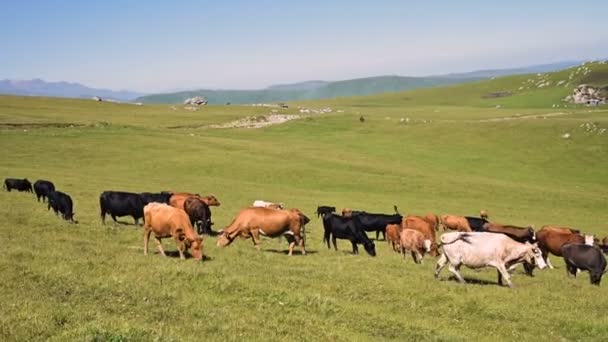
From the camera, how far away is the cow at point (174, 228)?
16641mm

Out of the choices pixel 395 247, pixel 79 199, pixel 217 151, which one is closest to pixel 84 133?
pixel 217 151

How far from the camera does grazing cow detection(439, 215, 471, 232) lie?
31250mm

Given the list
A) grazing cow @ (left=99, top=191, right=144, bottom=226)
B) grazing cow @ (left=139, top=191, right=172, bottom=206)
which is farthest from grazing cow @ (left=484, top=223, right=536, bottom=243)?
grazing cow @ (left=99, top=191, right=144, bottom=226)

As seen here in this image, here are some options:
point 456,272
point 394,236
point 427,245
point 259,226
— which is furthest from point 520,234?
point 259,226

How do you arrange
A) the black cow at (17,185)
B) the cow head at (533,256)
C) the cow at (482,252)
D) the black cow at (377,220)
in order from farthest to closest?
1. the black cow at (17,185)
2. the black cow at (377,220)
3. the cow head at (533,256)
4. the cow at (482,252)

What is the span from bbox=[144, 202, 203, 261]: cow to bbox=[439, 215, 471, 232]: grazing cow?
60.9 ft

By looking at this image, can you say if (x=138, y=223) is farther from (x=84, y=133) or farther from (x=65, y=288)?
(x=84, y=133)

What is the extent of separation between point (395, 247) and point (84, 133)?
171ft

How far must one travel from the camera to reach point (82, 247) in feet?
54.6

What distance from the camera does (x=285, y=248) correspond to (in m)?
21.4

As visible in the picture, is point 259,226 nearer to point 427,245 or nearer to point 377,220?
point 427,245

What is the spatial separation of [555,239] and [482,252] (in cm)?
997

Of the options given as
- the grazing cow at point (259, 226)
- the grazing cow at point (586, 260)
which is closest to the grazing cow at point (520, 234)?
the grazing cow at point (586, 260)

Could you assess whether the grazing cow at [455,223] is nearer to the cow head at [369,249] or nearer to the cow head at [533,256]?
the cow head at [369,249]
